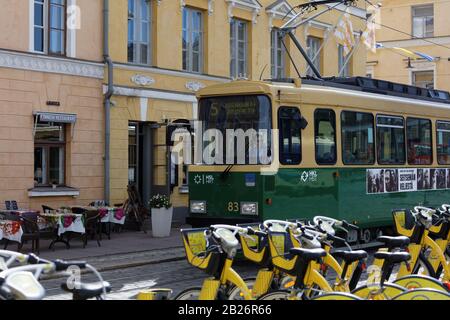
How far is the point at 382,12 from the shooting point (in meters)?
39.4

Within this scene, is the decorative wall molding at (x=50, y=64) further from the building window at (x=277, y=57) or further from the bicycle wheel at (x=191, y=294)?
the bicycle wheel at (x=191, y=294)

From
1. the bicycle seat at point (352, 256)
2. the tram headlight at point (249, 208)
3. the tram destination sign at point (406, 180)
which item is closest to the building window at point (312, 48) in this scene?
the tram destination sign at point (406, 180)

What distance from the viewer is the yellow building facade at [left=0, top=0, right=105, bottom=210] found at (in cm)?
1574

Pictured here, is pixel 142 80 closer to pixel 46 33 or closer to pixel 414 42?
pixel 46 33

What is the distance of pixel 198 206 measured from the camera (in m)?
12.8

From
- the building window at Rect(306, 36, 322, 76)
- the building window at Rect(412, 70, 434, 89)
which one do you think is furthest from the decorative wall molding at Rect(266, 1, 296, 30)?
the building window at Rect(412, 70, 434, 89)

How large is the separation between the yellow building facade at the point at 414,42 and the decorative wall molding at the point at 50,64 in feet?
77.4

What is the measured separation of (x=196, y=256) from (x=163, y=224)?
10.5 metres

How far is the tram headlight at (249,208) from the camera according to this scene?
473 inches

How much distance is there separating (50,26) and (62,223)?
5.43 meters

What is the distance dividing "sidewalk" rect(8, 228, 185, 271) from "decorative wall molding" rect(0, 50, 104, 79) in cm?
420

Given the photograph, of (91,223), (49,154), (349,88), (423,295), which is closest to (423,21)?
(349,88)

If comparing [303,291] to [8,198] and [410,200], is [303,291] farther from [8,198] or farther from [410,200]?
[8,198]
